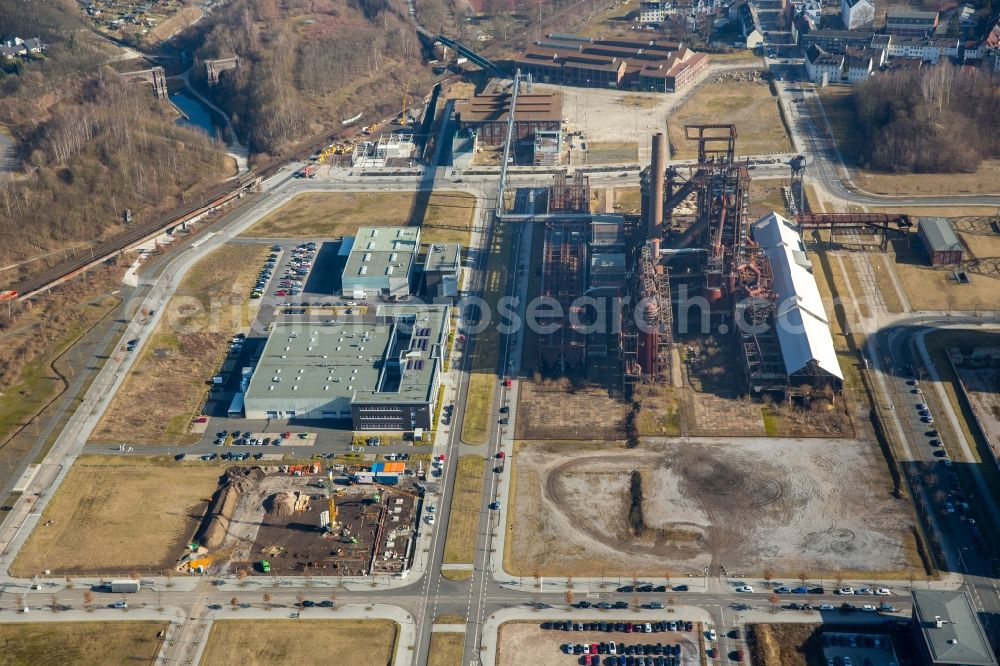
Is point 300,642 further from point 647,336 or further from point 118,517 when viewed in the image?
point 647,336

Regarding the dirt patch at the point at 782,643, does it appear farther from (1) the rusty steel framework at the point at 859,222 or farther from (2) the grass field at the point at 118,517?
(1) the rusty steel framework at the point at 859,222

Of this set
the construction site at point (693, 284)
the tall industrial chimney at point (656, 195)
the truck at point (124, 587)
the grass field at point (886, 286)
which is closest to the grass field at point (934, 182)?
the construction site at point (693, 284)

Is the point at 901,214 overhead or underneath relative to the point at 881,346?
overhead

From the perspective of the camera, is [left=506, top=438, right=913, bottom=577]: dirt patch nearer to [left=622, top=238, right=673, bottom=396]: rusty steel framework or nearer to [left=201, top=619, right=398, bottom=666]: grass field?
[left=622, top=238, right=673, bottom=396]: rusty steel framework

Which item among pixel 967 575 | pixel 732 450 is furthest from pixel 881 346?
pixel 967 575

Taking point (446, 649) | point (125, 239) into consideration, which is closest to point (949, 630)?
point (446, 649)

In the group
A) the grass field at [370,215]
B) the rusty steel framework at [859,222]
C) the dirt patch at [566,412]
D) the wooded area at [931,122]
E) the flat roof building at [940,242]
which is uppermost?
the wooded area at [931,122]

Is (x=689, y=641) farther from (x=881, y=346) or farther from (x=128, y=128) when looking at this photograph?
(x=128, y=128)
